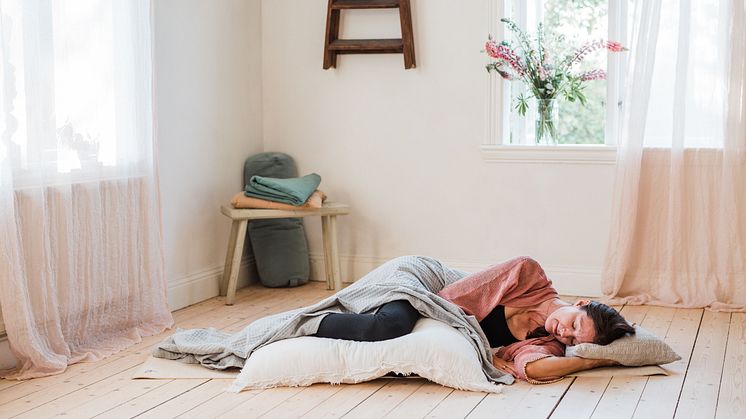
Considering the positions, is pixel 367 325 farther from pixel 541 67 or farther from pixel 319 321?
pixel 541 67

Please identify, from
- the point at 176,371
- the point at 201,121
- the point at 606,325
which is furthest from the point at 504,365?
the point at 201,121

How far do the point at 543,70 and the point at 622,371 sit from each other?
1.97 metres

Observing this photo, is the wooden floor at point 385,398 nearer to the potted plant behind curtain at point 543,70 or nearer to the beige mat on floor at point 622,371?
the beige mat on floor at point 622,371

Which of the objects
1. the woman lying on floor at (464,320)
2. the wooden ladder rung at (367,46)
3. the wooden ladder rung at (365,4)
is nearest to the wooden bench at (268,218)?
the wooden ladder rung at (367,46)

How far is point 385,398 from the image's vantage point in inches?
124

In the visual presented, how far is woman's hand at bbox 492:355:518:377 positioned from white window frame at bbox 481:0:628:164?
1551mm

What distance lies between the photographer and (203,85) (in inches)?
189

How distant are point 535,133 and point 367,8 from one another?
1162 millimetres

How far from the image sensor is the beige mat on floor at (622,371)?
3.41 m

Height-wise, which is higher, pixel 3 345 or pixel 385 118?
pixel 385 118

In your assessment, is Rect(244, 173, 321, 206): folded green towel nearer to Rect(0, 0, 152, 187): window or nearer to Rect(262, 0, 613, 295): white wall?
Rect(262, 0, 613, 295): white wall

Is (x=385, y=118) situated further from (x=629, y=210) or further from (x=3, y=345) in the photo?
(x=3, y=345)

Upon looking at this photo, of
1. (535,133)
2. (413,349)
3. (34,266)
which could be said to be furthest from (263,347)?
(535,133)

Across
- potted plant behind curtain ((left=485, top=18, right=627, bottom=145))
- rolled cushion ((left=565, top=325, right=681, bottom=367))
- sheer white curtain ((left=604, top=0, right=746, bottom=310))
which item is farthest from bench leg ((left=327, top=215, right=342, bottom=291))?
rolled cushion ((left=565, top=325, right=681, bottom=367))
